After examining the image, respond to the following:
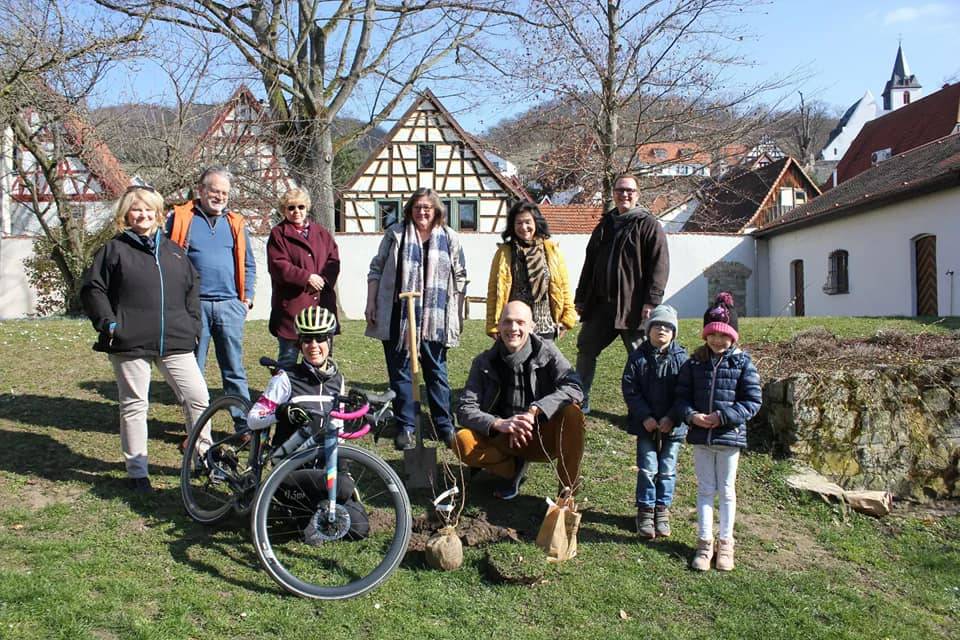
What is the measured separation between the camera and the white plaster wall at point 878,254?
17.1 m

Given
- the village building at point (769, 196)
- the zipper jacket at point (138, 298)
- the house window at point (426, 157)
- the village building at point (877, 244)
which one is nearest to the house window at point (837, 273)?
the village building at point (877, 244)

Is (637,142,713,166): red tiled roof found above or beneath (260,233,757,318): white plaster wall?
above

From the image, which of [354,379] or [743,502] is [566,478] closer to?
[743,502]

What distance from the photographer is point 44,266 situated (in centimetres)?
2134

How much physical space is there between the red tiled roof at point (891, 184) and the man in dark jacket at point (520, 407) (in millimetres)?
15312

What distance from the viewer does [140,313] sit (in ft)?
14.9

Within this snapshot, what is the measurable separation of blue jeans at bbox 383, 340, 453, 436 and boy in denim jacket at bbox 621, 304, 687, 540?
4.44 ft

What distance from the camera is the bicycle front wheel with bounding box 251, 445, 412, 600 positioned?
141 inches

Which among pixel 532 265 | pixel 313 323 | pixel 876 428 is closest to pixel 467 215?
pixel 876 428

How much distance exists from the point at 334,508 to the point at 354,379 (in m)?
4.12

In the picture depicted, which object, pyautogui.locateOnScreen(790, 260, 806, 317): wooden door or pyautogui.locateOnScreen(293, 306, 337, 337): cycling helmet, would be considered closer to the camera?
pyautogui.locateOnScreen(293, 306, 337, 337): cycling helmet

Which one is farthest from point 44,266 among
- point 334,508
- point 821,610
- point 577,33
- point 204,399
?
point 821,610

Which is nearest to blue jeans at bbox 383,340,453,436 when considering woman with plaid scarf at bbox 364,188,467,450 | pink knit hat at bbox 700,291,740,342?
woman with plaid scarf at bbox 364,188,467,450

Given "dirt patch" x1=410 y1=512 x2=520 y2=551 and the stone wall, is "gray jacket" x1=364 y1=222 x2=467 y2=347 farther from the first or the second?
the stone wall
